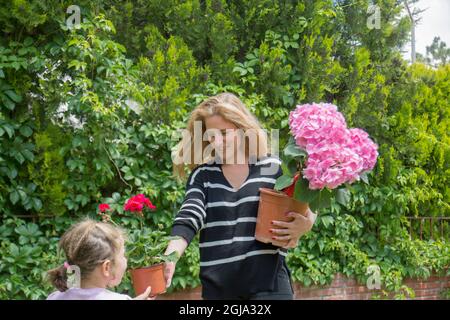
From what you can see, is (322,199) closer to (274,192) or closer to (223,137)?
(274,192)

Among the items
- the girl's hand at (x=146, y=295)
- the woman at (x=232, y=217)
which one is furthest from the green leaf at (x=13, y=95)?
the girl's hand at (x=146, y=295)

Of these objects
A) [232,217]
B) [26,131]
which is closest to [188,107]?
[26,131]

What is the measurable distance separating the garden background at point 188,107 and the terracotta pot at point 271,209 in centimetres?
183

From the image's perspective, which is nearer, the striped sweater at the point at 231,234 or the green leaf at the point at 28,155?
the striped sweater at the point at 231,234

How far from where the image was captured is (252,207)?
2.12 m

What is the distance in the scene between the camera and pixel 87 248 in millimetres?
1841

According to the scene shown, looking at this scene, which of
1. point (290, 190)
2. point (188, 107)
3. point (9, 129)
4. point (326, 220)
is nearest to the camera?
point (290, 190)

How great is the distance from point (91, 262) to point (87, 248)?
48 mm

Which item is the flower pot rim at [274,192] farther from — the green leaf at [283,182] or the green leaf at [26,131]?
the green leaf at [26,131]

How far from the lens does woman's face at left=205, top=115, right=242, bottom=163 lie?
2154mm

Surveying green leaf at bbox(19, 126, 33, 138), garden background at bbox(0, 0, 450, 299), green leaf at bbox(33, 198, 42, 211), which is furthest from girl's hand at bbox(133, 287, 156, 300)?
green leaf at bbox(19, 126, 33, 138)

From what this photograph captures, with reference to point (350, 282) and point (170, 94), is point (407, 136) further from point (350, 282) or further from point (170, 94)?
point (170, 94)

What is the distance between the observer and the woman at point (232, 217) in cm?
208

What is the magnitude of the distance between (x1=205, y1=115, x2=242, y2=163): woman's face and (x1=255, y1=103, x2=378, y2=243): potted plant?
0.71 ft
